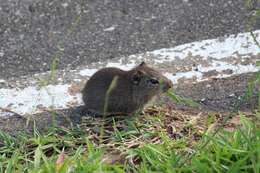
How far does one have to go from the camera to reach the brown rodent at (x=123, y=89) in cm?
495

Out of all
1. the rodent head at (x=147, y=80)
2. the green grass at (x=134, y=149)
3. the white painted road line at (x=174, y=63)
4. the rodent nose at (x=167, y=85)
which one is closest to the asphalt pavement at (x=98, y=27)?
the white painted road line at (x=174, y=63)

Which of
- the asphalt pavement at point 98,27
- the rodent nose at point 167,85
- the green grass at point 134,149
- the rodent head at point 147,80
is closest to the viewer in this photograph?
the green grass at point 134,149

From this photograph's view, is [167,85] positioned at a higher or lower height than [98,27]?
lower

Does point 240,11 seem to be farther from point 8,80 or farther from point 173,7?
point 8,80

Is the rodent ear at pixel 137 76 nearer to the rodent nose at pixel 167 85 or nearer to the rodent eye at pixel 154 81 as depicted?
the rodent eye at pixel 154 81

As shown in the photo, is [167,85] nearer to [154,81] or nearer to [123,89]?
[154,81]

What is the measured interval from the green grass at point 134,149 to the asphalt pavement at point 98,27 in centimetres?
101

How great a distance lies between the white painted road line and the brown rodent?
22 centimetres

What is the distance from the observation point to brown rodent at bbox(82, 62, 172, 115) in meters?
4.95

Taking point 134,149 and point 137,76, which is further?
point 137,76

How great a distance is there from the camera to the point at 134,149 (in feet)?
14.3

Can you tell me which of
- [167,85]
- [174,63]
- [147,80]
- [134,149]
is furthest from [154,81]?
[134,149]

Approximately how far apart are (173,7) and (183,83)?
39.1 inches

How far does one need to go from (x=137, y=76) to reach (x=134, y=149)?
826 millimetres
